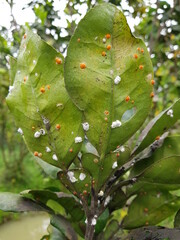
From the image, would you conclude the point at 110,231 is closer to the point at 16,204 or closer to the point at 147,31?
the point at 16,204

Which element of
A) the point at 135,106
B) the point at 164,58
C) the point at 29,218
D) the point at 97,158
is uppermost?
the point at 135,106

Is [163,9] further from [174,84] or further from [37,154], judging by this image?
[37,154]

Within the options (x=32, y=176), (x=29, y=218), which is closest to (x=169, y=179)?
(x=29, y=218)

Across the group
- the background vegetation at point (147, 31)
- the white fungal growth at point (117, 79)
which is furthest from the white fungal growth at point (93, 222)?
the background vegetation at point (147, 31)

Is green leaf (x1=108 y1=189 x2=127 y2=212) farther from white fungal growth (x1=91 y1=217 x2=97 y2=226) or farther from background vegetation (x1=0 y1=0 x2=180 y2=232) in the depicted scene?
background vegetation (x1=0 y1=0 x2=180 y2=232)

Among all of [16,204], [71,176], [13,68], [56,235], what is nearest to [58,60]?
[13,68]
